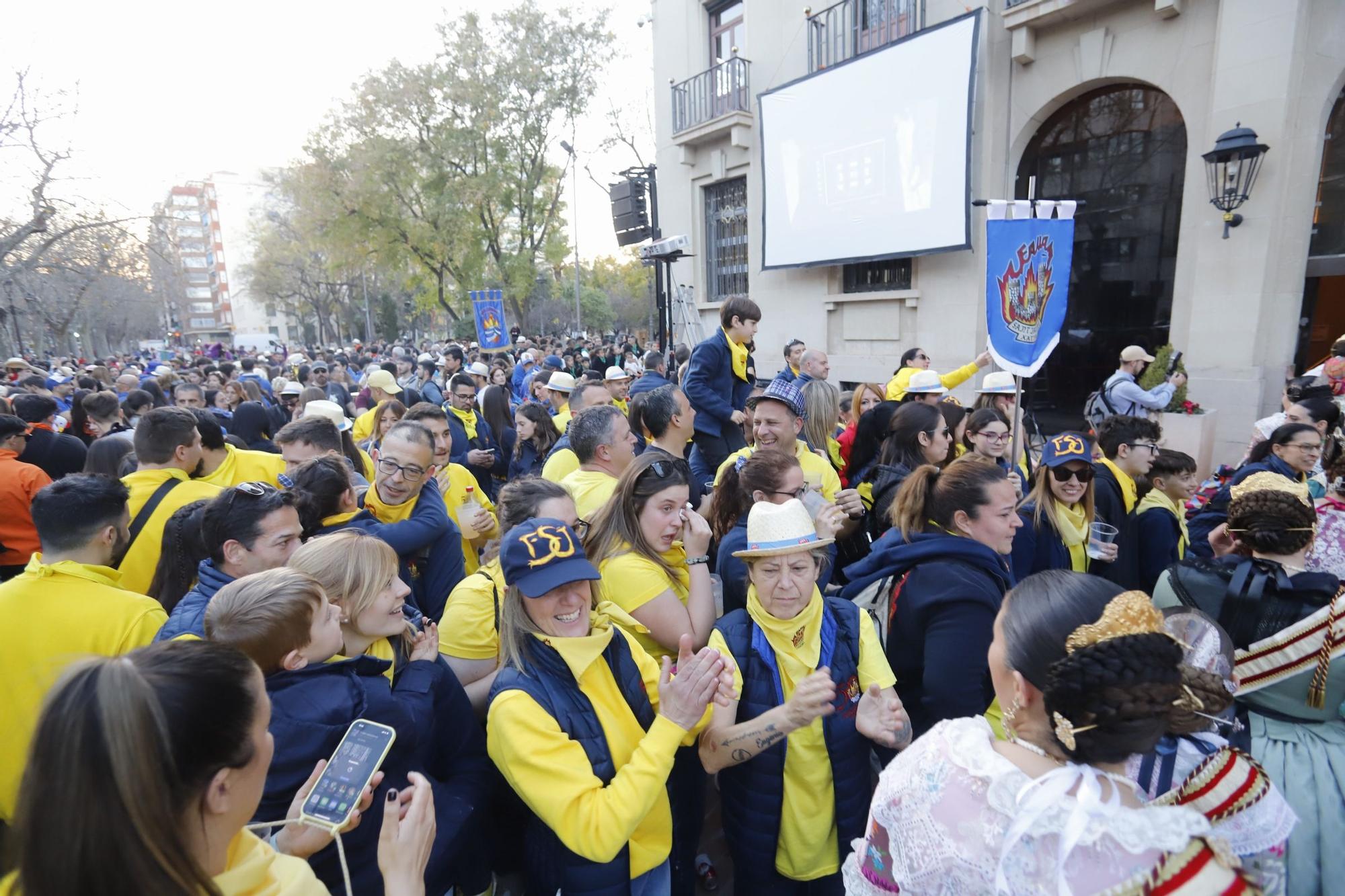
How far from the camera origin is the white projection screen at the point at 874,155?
33.9 feet

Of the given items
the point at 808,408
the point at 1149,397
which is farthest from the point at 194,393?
the point at 1149,397

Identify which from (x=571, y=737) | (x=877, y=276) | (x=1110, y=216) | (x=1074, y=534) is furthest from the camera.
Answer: (x=877, y=276)

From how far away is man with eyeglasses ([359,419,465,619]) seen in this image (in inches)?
125

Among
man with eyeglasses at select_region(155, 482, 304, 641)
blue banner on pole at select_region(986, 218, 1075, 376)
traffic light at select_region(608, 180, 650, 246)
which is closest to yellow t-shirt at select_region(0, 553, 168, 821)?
man with eyeglasses at select_region(155, 482, 304, 641)

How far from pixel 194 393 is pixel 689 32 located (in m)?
13.3

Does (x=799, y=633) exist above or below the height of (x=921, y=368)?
below

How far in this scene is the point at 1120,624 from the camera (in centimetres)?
123

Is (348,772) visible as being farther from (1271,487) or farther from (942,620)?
(1271,487)

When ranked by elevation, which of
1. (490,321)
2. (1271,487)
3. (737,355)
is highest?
(490,321)

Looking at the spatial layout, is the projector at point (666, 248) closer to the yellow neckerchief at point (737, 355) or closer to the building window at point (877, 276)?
the building window at point (877, 276)

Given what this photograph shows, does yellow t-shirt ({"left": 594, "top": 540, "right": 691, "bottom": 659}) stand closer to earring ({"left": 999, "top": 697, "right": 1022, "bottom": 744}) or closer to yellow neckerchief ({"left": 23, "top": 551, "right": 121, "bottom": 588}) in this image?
earring ({"left": 999, "top": 697, "right": 1022, "bottom": 744})

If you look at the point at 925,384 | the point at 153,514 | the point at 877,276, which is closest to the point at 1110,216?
the point at 877,276

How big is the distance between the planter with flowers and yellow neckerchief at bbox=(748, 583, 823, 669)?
24.3ft

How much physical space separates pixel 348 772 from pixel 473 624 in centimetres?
95
